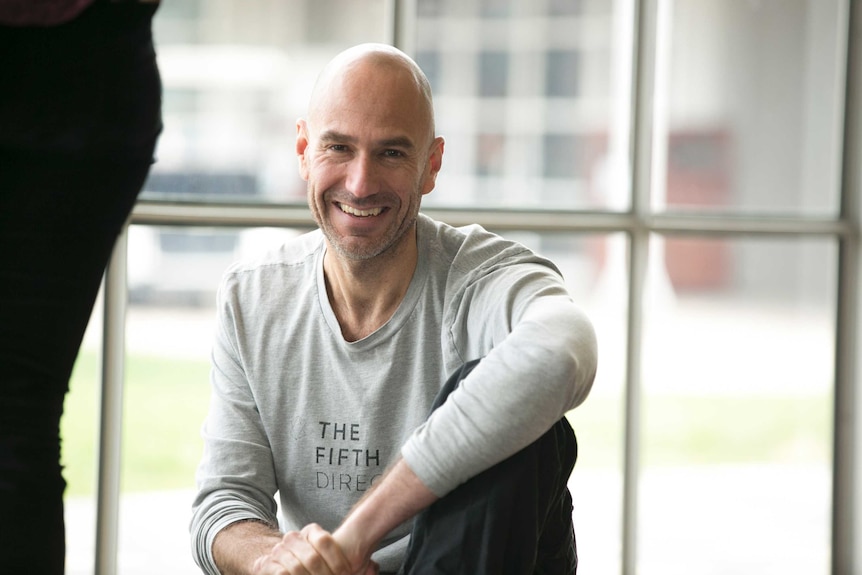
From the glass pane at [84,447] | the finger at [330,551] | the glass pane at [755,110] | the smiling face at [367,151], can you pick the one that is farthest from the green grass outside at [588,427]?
the finger at [330,551]

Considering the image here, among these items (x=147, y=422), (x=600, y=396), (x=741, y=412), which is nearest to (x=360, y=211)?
(x=147, y=422)

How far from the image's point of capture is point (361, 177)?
5.71 feet

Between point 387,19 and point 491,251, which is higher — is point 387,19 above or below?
above

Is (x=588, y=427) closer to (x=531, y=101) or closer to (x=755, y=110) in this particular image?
(x=531, y=101)

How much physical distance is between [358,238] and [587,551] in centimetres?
173

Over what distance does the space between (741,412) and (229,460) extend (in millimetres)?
2020

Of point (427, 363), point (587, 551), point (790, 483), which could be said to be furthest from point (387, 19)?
point (790, 483)

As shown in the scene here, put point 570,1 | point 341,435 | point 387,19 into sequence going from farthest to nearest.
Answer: point 570,1
point 387,19
point 341,435

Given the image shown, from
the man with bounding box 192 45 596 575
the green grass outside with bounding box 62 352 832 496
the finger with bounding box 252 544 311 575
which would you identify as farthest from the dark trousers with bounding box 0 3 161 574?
the green grass outside with bounding box 62 352 832 496

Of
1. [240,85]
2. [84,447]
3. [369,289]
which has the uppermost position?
[240,85]

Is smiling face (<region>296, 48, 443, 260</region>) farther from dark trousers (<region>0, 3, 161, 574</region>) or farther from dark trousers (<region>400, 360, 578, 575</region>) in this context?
dark trousers (<region>0, 3, 161, 574</region>)

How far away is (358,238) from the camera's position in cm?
175

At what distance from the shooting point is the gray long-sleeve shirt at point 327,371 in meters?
1.71

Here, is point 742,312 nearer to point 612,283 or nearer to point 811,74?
point 612,283
